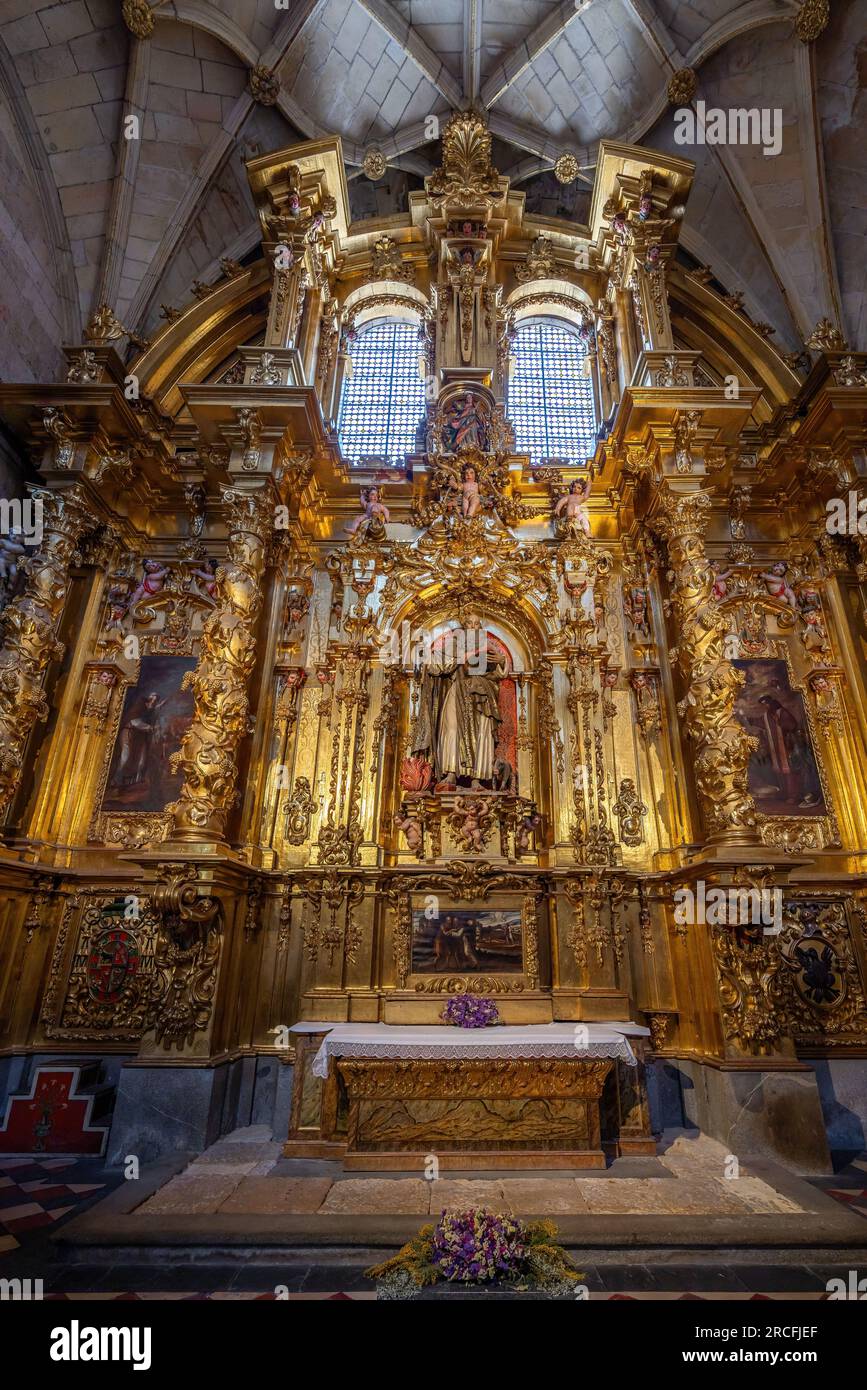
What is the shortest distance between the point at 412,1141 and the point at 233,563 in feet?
23.1

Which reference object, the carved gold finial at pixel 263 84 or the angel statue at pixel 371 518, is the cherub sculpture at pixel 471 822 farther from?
the carved gold finial at pixel 263 84

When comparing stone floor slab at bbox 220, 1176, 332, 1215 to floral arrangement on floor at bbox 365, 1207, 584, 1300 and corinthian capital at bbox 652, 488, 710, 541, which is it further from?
corinthian capital at bbox 652, 488, 710, 541

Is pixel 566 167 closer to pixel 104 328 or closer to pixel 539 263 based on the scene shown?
pixel 539 263

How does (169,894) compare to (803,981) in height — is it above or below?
above

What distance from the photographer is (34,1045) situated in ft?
27.5

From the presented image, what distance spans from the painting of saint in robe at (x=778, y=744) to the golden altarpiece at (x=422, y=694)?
0.05m

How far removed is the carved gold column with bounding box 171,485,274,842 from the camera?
798cm

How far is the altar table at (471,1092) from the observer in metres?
6.50

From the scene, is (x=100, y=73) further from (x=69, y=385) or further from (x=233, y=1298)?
(x=233, y=1298)

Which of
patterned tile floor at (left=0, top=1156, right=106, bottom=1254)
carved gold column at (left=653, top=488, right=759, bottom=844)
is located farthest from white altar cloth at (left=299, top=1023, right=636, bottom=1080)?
carved gold column at (left=653, top=488, right=759, bottom=844)

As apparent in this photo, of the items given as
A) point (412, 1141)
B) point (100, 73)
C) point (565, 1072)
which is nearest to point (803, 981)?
point (565, 1072)

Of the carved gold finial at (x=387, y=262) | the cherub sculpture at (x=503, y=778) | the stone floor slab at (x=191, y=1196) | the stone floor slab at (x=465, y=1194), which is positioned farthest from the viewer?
the carved gold finial at (x=387, y=262)

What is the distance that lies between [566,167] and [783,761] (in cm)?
1236

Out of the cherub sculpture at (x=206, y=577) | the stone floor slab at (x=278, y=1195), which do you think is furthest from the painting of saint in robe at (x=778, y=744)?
the cherub sculpture at (x=206, y=577)
